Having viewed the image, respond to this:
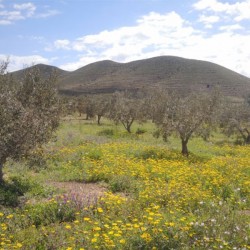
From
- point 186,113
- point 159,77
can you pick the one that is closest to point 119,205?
point 186,113

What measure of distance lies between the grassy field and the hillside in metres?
107

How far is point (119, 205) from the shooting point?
10.3 meters

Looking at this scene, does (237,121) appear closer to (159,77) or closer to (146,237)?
(146,237)

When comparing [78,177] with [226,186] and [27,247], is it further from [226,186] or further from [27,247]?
[27,247]

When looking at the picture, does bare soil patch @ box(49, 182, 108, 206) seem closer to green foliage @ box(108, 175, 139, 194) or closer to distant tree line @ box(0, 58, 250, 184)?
green foliage @ box(108, 175, 139, 194)

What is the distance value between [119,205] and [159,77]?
138 m

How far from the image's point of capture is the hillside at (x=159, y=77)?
130 m

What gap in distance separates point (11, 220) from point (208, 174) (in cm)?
888

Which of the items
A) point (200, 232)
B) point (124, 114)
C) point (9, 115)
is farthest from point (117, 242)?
point (124, 114)

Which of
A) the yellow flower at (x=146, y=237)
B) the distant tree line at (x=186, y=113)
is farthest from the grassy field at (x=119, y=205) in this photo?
the distant tree line at (x=186, y=113)

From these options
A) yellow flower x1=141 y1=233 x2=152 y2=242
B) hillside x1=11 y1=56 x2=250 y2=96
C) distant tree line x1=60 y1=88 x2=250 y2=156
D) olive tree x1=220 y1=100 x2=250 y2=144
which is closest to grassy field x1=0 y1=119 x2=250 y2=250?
yellow flower x1=141 y1=233 x2=152 y2=242

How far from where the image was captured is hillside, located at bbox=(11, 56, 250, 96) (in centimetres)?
13000

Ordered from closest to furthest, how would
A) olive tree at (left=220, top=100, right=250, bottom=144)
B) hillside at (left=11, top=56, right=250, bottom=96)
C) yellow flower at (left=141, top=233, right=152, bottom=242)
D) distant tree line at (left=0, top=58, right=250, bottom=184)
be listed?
yellow flower at (left=141, top=233, right=152, bottom=242) < distant tree line at (left=0, top=58, right=250, bottom=184) < olive tree at (left=220, top=100, right=250, bottom=144) < hillside at (left=11, top=56, right=250, bottom=96)

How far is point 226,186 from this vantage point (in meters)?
13.5
